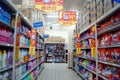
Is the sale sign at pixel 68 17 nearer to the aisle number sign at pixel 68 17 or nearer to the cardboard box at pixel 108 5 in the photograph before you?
the aisle number sign at pixel 68 17

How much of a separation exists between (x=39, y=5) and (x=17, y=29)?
94.6 inches

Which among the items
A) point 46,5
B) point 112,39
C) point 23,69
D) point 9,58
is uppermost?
point 46,5

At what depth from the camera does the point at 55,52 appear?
1446 cm

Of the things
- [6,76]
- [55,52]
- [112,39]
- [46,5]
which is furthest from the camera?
[55,52]

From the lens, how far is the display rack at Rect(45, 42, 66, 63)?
14383 millimetres

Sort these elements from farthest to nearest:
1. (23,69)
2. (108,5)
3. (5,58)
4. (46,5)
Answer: (46,5) < (23,69) < (108,5) < (5,58)

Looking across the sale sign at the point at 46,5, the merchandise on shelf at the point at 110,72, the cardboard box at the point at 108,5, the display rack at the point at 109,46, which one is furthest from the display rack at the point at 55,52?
the cardboard box at the point at 108,5

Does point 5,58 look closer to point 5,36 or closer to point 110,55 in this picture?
point 5,36

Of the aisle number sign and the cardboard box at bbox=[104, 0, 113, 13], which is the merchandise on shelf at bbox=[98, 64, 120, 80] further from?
the aisle number sign

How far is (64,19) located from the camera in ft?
26.8

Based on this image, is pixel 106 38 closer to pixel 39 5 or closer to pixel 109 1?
pixel 109 1

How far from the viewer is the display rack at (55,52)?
14.4 meters

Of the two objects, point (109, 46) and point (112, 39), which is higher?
point (112, 39)

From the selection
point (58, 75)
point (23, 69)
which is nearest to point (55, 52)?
point (58, 75)
